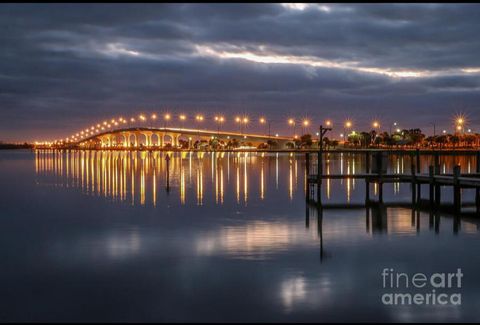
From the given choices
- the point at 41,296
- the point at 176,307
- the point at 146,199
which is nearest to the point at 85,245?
the point at 41,296

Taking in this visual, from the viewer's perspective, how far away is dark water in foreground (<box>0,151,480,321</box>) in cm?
1145

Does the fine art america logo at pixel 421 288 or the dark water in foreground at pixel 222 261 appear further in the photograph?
the fine art america logo at pixel 421 288

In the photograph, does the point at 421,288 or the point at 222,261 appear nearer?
the point at 421,288

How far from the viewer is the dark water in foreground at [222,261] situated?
11445 millimetres

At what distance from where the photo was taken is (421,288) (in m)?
12.8

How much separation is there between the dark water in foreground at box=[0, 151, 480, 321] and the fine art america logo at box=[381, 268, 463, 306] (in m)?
0.21

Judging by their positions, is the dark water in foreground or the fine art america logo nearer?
the dark water in foreground

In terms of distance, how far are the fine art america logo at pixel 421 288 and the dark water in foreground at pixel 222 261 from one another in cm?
21

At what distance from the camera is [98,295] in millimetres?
12398

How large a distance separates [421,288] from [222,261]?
5.29 m

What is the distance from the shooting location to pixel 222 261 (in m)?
15.5

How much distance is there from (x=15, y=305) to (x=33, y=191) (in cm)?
2944

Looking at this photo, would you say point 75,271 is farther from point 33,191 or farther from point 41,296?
point 33,191

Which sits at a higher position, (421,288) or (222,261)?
(222,261)
